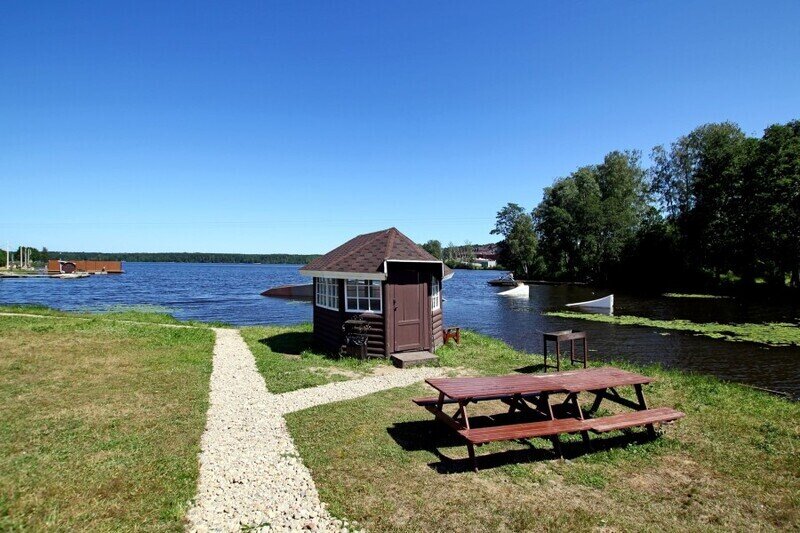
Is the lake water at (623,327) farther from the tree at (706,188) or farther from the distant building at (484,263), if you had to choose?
the distant building at (484,263)

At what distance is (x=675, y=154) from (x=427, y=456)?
2263 inches

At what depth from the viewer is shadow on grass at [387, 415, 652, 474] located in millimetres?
6953

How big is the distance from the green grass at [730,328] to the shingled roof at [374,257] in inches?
609

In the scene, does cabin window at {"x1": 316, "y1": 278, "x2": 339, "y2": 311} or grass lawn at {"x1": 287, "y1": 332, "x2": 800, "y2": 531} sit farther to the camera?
cabin window at {"x1": 316, "y1": 278, "x2": 339, "y2": 311}

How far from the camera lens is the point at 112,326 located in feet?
67.5

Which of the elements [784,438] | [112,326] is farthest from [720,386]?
[112,326]

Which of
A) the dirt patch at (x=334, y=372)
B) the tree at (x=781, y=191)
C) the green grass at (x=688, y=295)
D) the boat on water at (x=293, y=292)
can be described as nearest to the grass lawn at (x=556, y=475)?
the dirt patch at (x=334, y=372)

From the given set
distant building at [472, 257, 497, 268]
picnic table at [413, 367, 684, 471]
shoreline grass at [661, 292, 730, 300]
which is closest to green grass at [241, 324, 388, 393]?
picnic table at [413, 367, 684, 471]

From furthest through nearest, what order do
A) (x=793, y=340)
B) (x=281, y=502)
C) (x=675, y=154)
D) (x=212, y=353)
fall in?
1. (x=675, y=154)
2. (x=793, y=340)
3. (x=212, y=353)
4. (x=281, y=502)

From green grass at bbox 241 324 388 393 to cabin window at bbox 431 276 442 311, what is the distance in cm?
298

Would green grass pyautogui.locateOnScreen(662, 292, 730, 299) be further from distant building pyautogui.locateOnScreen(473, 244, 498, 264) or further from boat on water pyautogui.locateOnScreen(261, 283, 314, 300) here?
distant building pyautogui.locateOnScreen(473, 244, 498, 264)

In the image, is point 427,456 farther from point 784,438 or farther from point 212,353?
point 212,353

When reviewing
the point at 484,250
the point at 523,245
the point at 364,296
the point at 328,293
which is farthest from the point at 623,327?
the point at 484,250

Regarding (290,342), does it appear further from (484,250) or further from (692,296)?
(484,250)
